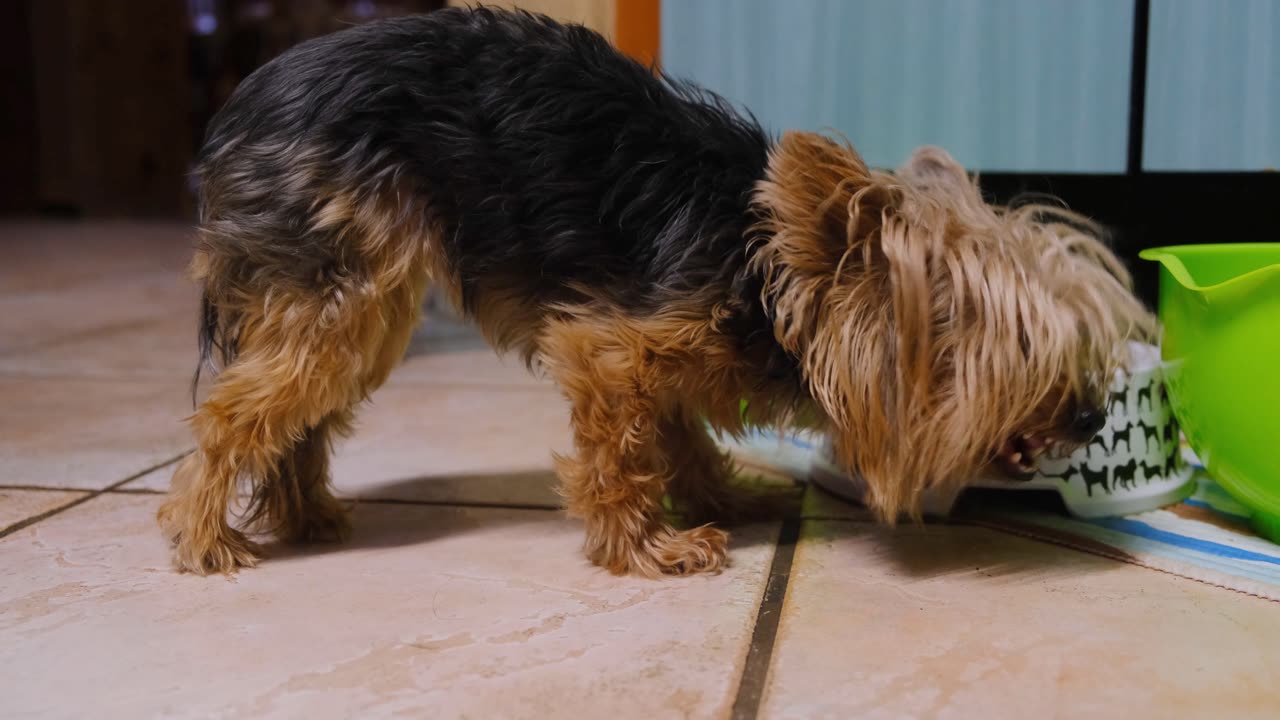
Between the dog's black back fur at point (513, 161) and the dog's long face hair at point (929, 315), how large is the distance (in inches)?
4.8

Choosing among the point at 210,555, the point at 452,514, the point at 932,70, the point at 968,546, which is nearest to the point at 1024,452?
the point at 968,546

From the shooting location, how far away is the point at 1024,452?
1.76m

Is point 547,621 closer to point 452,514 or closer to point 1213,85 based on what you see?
point 452,514

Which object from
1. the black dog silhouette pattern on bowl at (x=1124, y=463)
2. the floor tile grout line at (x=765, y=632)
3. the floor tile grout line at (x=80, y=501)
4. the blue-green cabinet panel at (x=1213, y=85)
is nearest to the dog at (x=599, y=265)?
the floor tile grout line at (x=765, y=632)

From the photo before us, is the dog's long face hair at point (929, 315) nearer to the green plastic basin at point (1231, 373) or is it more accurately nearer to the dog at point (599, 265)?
the dog at point (599, 265)

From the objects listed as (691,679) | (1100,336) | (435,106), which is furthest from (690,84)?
(691,679)

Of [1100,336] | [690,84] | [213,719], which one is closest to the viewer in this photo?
[213,719]

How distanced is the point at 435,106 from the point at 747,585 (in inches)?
37.0

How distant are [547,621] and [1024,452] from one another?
82cm

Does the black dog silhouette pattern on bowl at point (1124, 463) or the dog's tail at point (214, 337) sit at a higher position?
the dog's tail at point (214, 337)

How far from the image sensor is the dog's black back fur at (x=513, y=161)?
1.75m

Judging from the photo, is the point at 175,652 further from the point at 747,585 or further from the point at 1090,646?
the point at 1090,646

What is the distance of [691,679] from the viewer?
4.54ft

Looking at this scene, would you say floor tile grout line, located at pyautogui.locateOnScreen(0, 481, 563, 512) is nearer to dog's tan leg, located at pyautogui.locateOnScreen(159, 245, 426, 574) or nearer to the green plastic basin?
dog's tan leg, located at pyautogui.locateOnScreen(159, 245, 426, 574)
